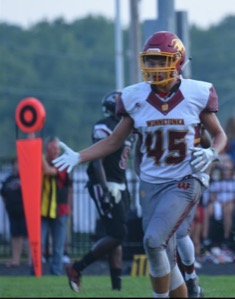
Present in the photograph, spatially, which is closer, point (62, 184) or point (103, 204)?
point (103, 204)

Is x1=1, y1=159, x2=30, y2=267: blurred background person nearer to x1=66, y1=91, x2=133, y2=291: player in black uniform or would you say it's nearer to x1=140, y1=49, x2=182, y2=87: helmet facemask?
x1=66, y1=91, x2=133, y2=291: player in black uniform

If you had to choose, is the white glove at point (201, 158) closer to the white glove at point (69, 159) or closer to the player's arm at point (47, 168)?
the white glove at point (69, 159)

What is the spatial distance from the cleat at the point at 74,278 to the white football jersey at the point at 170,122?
291 centimetres

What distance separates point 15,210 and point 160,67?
873 cm

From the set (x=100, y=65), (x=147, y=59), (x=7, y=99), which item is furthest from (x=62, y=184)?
(x=100, y=65)

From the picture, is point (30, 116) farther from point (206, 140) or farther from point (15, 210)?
point (206, 140)

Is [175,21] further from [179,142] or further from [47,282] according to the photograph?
[179,142]

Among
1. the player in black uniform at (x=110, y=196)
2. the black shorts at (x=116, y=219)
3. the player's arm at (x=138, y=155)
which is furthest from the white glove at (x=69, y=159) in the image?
the black shorts at (x=116, y=219)

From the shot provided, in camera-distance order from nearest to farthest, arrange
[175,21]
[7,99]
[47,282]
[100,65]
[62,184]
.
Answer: [47,282] < [175,21] < [62,184] < [7,99] < [100,65]

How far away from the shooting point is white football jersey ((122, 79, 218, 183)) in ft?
31.6

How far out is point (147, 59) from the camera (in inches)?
386

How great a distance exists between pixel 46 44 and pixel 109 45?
5.73 m

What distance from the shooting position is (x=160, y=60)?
9.76m

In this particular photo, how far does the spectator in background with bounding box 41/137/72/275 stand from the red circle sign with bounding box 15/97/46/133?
0.49 metres
